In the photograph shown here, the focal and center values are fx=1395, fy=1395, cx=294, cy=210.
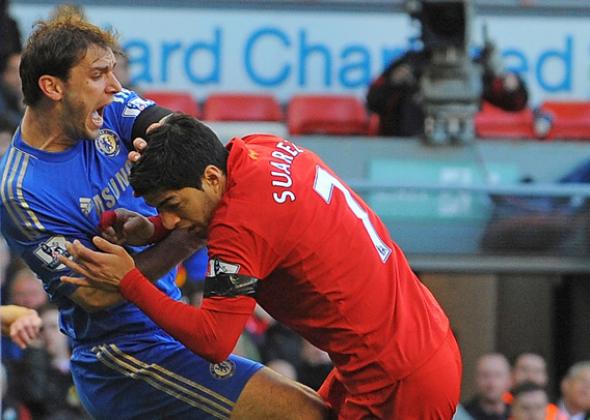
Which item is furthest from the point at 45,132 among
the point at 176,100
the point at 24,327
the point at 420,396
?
the point at 176,100

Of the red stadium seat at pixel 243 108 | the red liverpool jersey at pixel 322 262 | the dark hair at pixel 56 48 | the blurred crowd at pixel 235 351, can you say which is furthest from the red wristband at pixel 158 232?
the red stadium seat at pixel 243 108

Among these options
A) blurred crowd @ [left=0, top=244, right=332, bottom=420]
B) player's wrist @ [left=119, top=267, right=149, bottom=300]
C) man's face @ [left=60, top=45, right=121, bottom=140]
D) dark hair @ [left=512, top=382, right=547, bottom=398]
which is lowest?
dark hair @ [left=512, top=382, right=547, bottom=398]

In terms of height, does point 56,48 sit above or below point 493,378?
above

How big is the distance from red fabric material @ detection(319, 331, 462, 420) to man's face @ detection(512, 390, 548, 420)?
9.59ft

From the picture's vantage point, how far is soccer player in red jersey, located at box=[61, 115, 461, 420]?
3627mm

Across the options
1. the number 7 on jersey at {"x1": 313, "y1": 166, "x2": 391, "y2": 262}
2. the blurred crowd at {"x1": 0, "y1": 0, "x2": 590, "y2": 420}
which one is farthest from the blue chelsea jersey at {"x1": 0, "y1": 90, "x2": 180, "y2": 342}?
the blurred crowd at {"x1": 0, "y1": 0, "x2": 590, "y2": 420}

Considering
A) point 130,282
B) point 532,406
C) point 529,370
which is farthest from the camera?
point 529,370

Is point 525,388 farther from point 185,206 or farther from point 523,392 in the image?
point 185,206

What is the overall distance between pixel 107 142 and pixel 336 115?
15.8 ft

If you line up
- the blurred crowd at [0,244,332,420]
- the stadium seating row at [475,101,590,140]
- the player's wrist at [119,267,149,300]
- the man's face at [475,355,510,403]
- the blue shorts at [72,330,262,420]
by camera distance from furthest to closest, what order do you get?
the stadium seating row at [475,101,590,140] → the man's face at [475,355,510,403] → the blurred crowd at [0,244,332,420] → the blue shorts at [72,330,262,420] → the player's wrist at [119,267,149,300]

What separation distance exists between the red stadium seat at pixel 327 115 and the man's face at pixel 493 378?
2143 mm

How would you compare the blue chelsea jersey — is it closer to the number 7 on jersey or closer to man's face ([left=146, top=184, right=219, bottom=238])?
man's face ([left=146, top=184, right=219, bottom=238])

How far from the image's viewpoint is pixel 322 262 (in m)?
3.73

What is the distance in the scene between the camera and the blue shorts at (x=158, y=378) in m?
4.08
